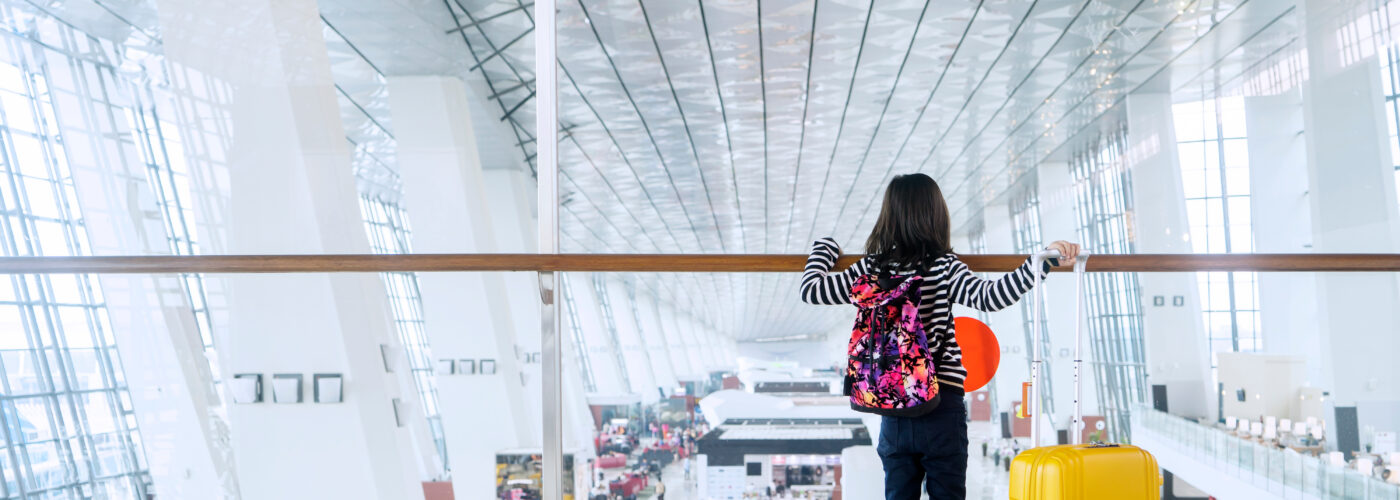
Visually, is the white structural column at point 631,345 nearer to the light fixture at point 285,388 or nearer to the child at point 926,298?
the child at point 926,298

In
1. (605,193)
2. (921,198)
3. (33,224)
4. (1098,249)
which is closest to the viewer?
(921,198)

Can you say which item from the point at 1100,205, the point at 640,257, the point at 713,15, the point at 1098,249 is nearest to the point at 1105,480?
the point at 640,257

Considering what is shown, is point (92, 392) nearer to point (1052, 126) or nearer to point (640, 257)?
point (640, 257)

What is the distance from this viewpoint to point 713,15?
654 centimetres

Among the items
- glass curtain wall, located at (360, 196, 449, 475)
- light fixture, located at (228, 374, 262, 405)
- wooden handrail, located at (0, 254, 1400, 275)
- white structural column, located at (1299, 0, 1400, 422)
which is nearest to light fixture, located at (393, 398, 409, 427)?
glass curtain wall, located at (360, 196, 449, 475)

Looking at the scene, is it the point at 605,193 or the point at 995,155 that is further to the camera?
the point at 995,155

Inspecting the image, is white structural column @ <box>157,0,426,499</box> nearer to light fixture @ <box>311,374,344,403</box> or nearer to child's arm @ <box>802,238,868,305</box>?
light fixture @ <box>311,374,344,403</box>

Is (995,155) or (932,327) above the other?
(995,155)

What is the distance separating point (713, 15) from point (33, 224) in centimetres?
443

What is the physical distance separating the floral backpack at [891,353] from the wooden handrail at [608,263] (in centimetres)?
18

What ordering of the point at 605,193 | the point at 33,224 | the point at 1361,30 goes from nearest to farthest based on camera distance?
1. the point at 605,193
2. the point at 33,224
3. the point at 1361,30

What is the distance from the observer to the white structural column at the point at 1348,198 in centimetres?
519

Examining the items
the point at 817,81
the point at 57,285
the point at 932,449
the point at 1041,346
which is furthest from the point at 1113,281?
the point at 57,285

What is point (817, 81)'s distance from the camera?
288 inches
